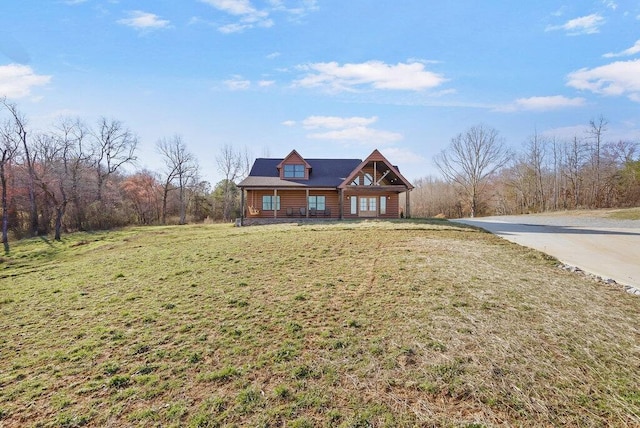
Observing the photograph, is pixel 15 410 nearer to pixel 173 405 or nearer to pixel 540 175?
pixel 173 405

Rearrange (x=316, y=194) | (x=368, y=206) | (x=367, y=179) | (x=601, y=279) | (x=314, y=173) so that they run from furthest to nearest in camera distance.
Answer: (x=314, y=173)
(x=368, y=206)
(x=316, y=194)
(x=367, y=179)
(x=601, y=279)

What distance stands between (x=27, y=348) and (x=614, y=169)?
43.7 m

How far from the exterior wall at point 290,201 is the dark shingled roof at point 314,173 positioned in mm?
717

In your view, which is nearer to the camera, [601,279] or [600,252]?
[601,279]

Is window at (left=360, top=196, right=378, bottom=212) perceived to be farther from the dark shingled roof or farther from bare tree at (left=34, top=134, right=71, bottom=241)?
bare tree at (left=34, top=134, right=71, bottom=241)

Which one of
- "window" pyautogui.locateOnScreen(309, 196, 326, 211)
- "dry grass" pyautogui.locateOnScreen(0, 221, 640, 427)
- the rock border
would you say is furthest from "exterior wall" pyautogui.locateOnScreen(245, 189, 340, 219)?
the rock border

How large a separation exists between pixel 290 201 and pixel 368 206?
5.65 meters

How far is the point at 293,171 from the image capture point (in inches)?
872

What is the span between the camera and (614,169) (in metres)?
30.9

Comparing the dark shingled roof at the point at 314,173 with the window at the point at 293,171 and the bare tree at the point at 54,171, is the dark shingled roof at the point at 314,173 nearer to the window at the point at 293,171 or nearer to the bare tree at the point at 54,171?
the window at the point at 293,171

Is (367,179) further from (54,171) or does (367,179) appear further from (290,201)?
(54,171)

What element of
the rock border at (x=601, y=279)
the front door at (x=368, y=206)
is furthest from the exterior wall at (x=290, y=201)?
the rock border at (x=601, y=279)

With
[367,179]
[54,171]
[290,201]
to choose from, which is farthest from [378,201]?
[54,171]

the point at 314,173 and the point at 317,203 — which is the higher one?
the point at 314,173
